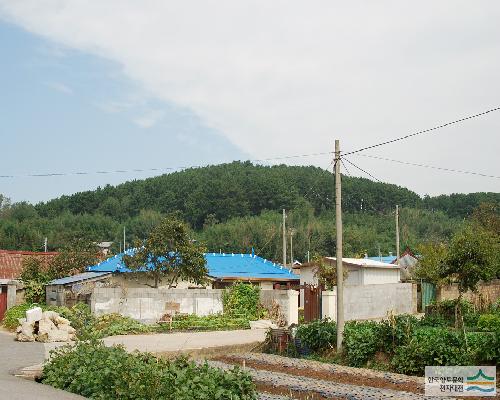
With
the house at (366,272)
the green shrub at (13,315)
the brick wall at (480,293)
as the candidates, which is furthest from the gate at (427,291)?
the green shrub at (13,315)

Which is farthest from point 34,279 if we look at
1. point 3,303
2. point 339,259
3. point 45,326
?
point 339,259

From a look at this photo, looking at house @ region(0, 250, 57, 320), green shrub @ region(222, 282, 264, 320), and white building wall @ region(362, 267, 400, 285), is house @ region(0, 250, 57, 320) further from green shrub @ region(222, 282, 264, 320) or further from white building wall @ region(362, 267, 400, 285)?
white building wall @ region(362, 267, 400, 285)

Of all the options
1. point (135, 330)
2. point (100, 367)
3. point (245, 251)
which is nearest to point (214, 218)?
point (245, 251)

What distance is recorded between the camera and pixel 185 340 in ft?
77.5

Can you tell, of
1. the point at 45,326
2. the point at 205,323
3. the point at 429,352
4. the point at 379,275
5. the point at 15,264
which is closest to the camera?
the point at 429,352

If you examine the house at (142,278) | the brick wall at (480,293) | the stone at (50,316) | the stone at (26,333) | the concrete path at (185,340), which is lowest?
the concrete path at (185,340)

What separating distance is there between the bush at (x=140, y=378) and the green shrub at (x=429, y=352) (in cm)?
533

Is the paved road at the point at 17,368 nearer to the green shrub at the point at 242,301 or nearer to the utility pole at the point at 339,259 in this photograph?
the utility pole at the point at 339,259

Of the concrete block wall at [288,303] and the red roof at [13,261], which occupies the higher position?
the red roof at [13,261]

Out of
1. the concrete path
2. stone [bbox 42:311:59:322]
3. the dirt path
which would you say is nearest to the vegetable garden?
the dirt path

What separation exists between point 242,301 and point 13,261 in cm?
2071

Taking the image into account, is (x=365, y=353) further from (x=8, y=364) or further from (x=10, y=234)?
(x=10, y=234)

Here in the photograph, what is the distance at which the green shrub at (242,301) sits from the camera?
30.2 m

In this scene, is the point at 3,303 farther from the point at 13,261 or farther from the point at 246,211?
the point at 246,211
